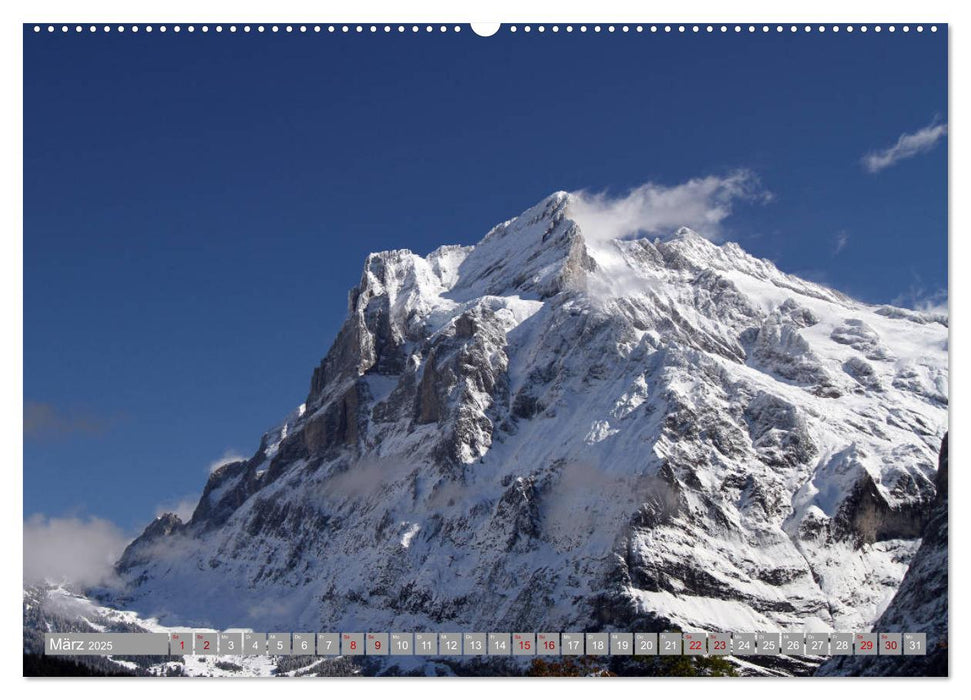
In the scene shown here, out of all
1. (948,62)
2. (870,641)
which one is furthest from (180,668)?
(948,62)

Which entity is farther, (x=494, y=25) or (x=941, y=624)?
(x=941, y=624)

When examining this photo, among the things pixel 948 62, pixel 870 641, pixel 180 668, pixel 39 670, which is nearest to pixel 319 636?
pixel 180 668

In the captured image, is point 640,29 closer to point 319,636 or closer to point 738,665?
point 319,636
